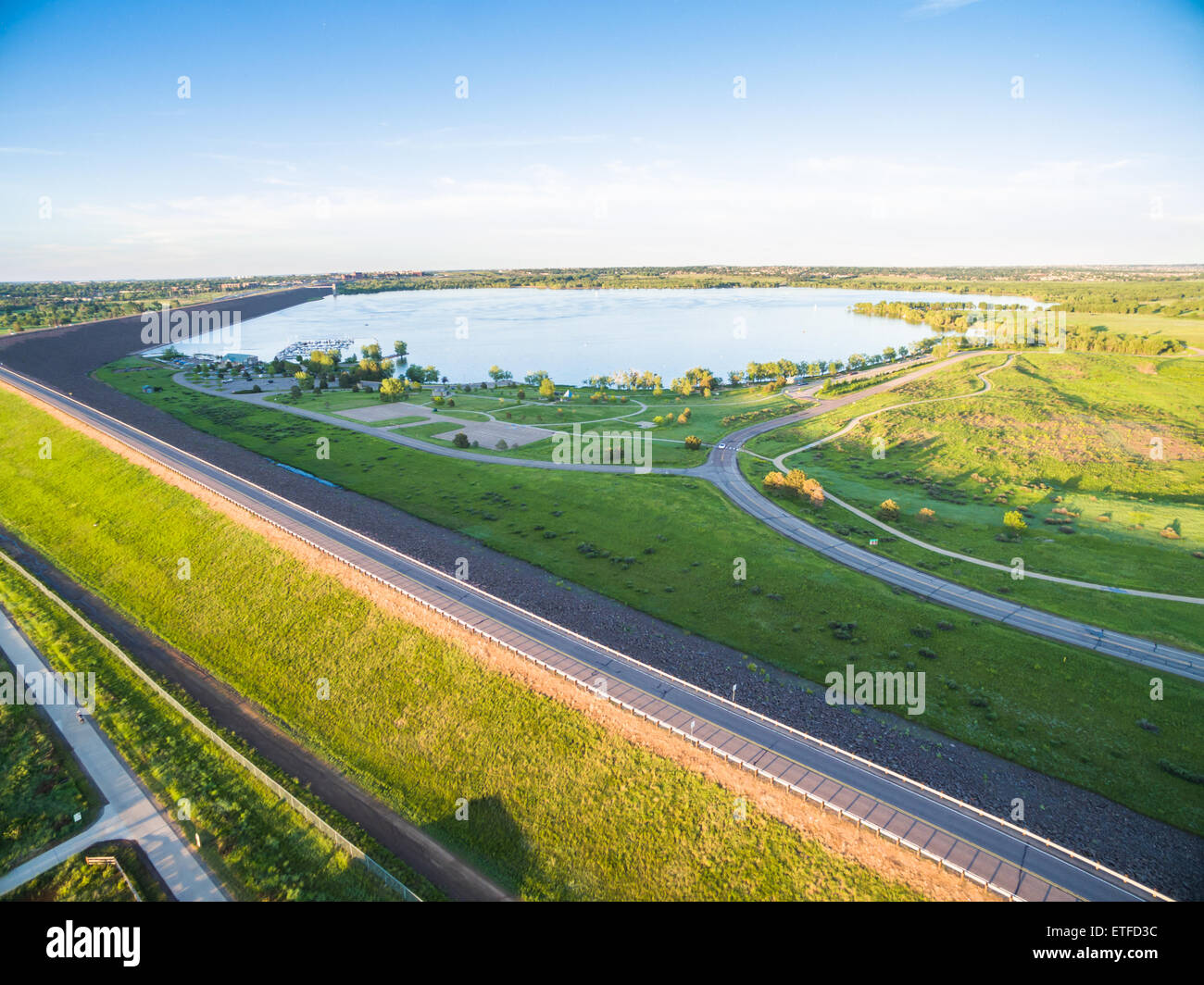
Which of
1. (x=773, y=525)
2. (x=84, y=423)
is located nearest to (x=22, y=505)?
(x=84, y=423)

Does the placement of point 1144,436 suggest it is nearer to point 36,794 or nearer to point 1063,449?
point 1063,449

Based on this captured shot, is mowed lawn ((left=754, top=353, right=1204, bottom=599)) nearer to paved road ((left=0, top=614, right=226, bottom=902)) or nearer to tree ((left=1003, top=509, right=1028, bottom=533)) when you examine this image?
tree ((left=1003, top=509, right=1028, bottom=533))

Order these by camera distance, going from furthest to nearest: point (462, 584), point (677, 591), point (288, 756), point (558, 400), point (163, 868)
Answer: point (558, 400) → point (677, 591) → point (462, 584) → point (288, 756) → point (163, 868)

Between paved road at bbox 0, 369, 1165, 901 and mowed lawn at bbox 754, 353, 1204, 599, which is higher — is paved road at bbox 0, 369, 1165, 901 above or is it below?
below

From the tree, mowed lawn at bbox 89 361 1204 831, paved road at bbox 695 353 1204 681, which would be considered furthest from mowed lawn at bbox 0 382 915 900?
the tree

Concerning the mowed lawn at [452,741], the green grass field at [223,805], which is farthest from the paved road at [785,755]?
the green grass field at [223,805]

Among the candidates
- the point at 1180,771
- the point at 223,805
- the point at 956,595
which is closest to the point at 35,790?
the point at 223,805
